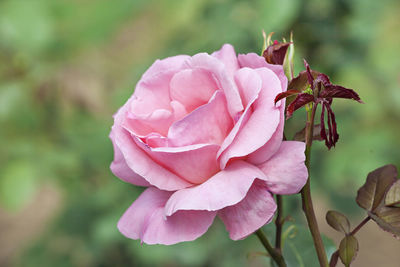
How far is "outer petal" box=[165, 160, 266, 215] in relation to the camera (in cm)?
35

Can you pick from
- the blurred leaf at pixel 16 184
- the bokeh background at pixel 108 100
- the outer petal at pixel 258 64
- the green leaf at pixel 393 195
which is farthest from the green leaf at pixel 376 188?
the blurred leaf at pixel 16 184

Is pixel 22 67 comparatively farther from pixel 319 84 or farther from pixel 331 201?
Answer: pixel 319 84

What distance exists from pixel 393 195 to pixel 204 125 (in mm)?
151

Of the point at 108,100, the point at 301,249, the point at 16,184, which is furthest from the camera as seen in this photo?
the point at 108,100

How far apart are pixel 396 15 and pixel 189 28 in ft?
2.48


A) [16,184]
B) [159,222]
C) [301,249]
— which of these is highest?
[159,222]

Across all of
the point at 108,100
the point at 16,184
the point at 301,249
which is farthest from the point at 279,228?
the point at 108,100

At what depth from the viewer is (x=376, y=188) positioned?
0.40 m

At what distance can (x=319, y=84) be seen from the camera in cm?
34

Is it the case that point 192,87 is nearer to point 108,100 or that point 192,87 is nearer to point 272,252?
point 272,252

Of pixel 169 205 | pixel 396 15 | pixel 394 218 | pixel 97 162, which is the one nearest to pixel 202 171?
pixel 169 205

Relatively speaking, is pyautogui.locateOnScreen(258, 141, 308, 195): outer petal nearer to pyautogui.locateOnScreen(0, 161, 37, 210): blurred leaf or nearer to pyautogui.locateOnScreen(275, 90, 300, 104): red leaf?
pyautogui.locateOnScreen(275, 90, 300, 104): red leaf

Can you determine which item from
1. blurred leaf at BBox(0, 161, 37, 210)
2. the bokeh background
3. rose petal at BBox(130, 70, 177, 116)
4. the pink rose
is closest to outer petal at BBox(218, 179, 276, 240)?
the pink rose

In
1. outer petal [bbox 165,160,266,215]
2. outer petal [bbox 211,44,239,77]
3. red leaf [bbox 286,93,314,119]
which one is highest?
outer petal [bbox 211,44,239,77]
